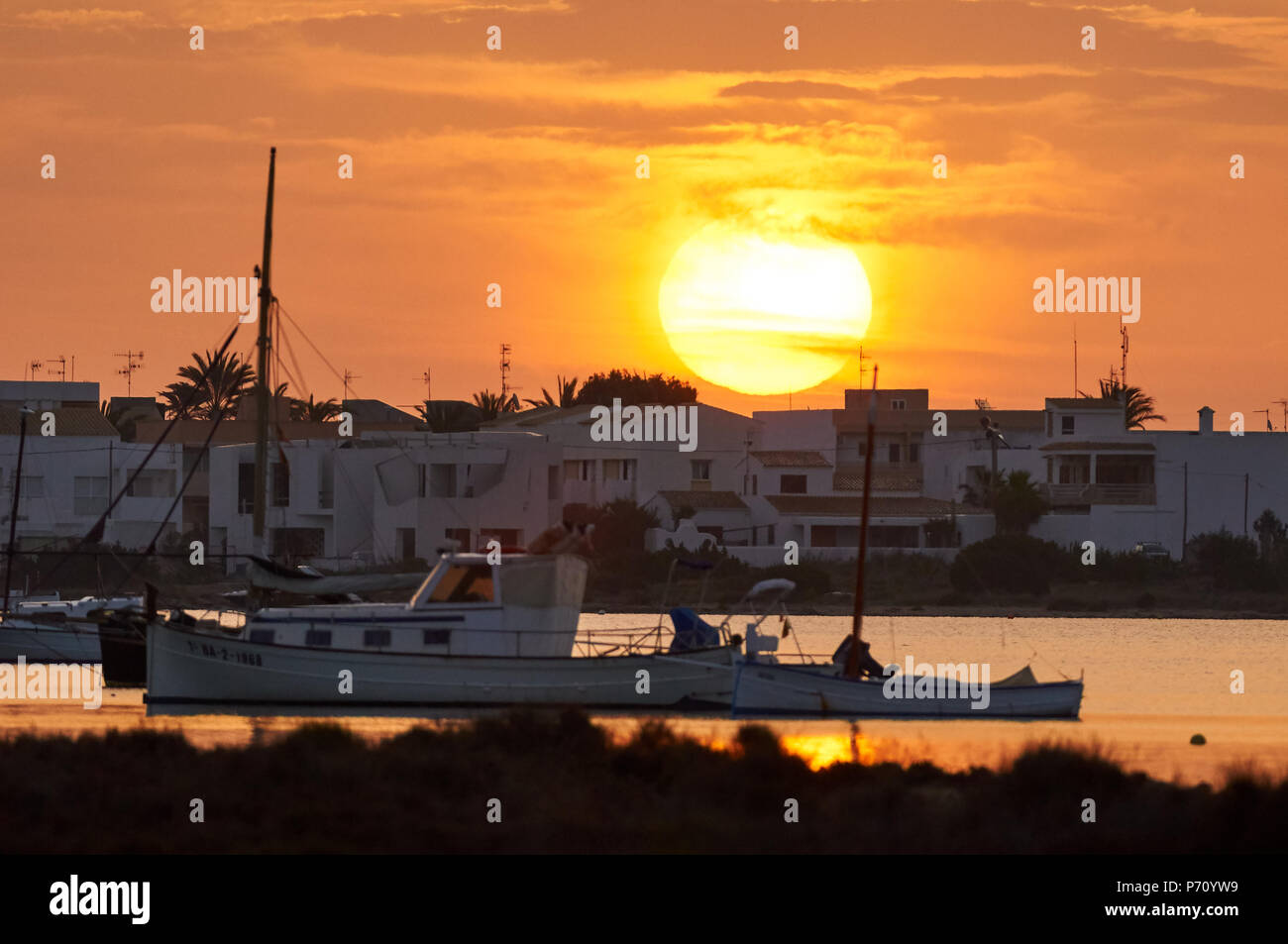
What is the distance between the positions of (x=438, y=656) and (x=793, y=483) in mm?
71689

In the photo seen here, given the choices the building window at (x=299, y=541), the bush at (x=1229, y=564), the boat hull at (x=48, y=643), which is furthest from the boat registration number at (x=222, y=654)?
the bush at (x=1229, y=564)

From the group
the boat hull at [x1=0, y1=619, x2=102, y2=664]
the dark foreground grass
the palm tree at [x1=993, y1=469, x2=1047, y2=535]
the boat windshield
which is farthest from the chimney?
the dark foreground grass

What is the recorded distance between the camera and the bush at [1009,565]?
102 metres

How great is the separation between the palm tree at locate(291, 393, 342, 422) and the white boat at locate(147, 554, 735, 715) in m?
90.7

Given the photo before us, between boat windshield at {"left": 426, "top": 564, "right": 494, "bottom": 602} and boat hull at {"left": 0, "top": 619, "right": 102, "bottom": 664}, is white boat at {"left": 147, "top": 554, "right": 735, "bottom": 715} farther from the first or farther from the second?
boat hull at {"left": 0, "top": 619, "right": 102, "bottom": 664}

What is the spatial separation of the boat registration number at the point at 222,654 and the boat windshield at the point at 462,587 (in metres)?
4.41

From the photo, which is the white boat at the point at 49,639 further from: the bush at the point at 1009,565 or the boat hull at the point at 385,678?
the bush at the point at 1009,565

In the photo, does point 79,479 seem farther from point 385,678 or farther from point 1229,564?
point 385,678

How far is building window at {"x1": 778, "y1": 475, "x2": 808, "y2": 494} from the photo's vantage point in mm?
113750

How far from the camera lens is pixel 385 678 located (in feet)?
144

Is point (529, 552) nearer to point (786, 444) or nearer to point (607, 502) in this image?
point (607, 502)

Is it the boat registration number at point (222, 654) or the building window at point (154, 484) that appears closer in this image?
the boat registration number at point (222, 654)
